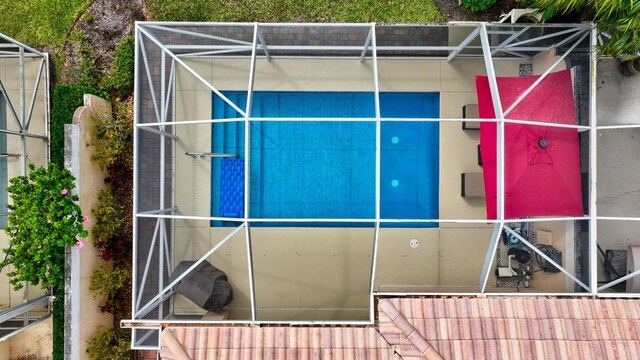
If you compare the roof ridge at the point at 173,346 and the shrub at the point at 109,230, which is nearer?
the roof ridge at the point at 173,346

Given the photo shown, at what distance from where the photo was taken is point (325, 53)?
8.41 meters

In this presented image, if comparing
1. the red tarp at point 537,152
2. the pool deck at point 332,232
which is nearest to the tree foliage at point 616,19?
the red tarp at point 537,152

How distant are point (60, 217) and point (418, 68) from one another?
815 cm

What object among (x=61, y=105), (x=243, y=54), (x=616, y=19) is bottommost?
(x=61, y=105)

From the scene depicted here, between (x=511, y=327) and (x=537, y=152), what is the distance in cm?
317

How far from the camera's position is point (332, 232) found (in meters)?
8.52

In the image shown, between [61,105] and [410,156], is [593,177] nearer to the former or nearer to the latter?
[410,156]

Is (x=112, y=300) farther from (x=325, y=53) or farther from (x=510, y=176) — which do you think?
(x=510, y=176)

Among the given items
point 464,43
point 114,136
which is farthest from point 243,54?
point 464,43

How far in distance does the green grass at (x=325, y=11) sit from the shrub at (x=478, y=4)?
612 mm

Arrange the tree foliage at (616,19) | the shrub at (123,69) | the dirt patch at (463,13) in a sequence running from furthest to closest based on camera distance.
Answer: the dirt patch at (463,13) < the shrub at (123,69) < the tree foliage at (616,19)

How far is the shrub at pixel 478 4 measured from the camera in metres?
8.26

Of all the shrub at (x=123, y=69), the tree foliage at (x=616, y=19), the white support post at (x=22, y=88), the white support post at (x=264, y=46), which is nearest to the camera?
the tree foliage at (x=616, y=19)

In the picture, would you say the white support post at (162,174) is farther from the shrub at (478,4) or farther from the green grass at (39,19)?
the shrub at (478,4)
